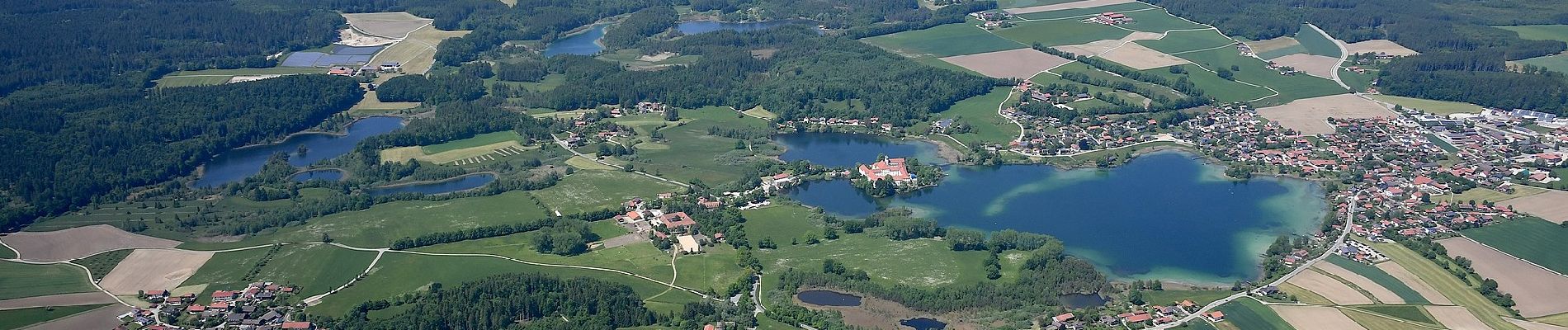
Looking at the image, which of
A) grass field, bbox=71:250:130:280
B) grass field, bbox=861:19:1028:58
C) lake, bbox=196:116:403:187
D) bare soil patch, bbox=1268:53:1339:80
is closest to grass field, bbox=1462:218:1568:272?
bare soil patch, bbox=1268:53:1339:80

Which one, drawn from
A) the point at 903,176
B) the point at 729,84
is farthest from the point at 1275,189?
the point at 729,84

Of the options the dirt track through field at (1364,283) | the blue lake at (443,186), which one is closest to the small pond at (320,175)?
the blue lake at (443,186)

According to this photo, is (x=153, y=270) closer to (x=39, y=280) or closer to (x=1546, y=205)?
(x=39, y=280)

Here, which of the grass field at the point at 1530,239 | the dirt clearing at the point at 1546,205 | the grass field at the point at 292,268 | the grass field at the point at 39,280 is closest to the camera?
the grass field at the point at 39,280

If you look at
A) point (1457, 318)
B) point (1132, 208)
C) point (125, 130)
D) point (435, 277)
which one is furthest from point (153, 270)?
point (1457, 318)

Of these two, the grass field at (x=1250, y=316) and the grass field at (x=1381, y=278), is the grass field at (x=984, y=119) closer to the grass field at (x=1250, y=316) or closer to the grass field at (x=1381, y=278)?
the grass field at (x=1381, y=278)
